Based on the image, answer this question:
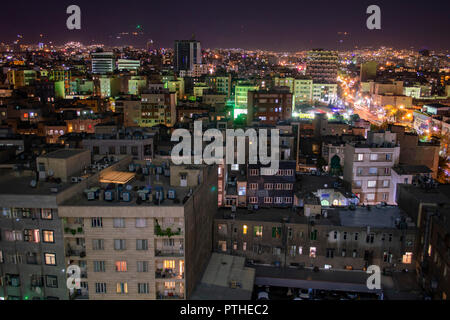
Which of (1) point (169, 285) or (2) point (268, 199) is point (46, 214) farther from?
(2) point (268, 199)

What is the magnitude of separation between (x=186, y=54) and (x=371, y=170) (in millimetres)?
83577

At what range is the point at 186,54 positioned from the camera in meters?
99.2

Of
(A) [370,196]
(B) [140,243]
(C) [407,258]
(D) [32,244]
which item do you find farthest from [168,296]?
(A) [370,196]

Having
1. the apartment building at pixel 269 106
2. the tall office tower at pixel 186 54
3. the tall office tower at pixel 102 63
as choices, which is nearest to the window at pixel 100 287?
the apartment building at pixel 269 106

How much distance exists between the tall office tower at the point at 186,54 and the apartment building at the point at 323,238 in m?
85.3

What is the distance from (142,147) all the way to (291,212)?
8.41 metres

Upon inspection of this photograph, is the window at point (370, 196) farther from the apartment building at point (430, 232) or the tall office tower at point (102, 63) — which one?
the tall office tower at point (102, 63)

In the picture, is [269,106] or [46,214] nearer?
[46,214]

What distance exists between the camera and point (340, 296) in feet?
49.3

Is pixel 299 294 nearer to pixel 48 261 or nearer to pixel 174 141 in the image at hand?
pixel 48 261

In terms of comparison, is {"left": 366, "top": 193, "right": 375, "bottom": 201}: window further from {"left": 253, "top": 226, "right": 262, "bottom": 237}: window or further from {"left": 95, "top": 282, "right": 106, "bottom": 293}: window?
{"left": 95, "top": 282, "right": 106, "bottom": 293}: window

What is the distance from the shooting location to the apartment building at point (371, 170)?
Result: 2103 cm

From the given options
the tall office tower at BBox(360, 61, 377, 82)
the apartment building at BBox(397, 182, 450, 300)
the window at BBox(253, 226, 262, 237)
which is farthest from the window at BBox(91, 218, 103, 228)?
the tall office tower at BBox(360, 61, 377, 82)
